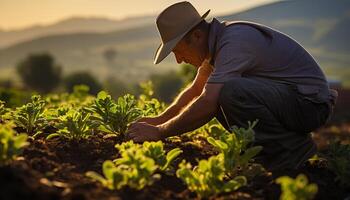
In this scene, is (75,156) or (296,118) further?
(296,118)

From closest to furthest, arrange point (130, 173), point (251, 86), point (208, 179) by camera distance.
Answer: point (130, 173) < point (208, 179) < point (251, 86)

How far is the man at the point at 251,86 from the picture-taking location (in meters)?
4.59

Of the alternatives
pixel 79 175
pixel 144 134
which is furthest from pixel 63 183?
pixel 144 134

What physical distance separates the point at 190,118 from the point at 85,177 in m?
1.07

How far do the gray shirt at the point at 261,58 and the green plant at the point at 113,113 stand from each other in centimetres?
85

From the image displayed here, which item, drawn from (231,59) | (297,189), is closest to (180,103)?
(231,59)

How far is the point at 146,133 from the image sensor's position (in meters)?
→ 4.71

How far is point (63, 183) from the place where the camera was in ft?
11.7

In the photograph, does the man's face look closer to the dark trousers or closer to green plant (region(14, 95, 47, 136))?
the dark trousers

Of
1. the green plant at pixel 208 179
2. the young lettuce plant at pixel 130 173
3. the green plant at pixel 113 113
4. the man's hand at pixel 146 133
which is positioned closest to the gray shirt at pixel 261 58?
the man's hand at pixel 146 133

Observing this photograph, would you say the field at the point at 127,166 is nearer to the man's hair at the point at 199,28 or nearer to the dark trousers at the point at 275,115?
the dark trousers at the point at 275,115

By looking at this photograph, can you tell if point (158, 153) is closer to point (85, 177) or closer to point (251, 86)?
point (85, 177)

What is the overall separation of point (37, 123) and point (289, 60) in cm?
229

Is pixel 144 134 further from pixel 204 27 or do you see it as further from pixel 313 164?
pixel 313 164
